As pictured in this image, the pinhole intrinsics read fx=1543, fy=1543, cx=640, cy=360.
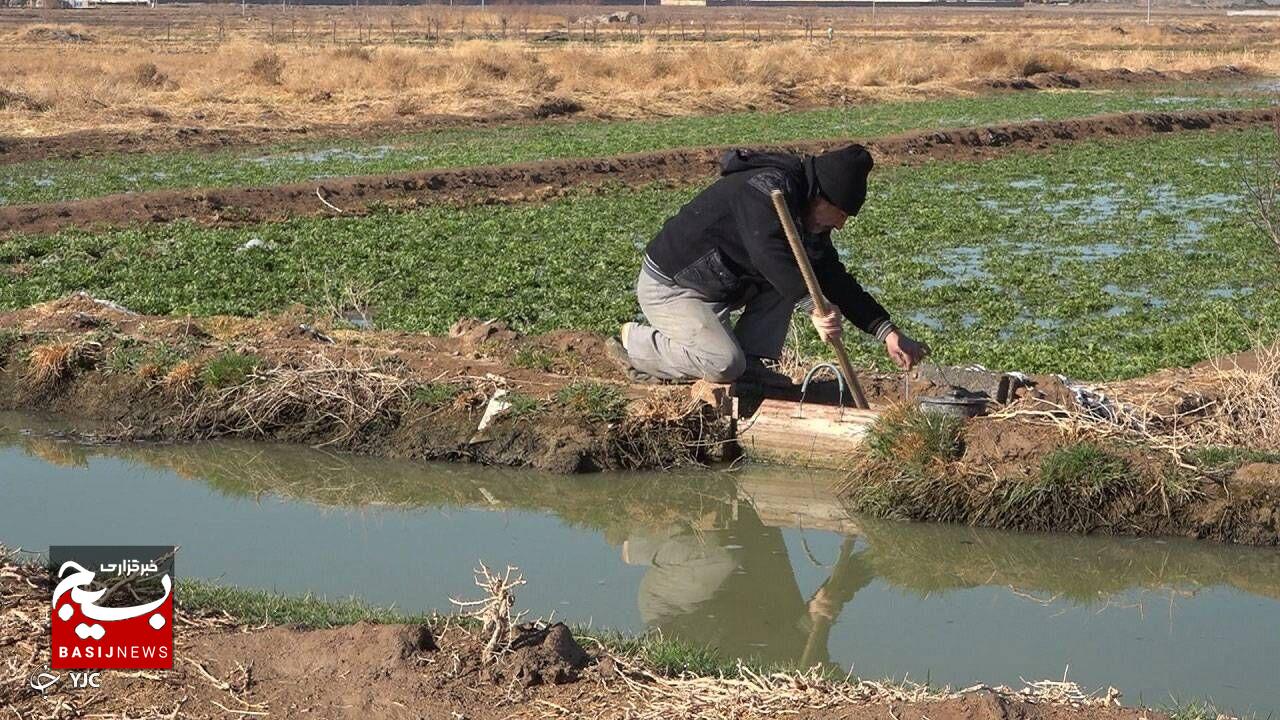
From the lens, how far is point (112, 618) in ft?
18.3

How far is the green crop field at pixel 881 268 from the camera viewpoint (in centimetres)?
1199

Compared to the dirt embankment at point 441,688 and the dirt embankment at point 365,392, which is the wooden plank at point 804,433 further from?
the dirt embankment at point 441,688

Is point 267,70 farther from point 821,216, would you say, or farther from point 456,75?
point 821,216

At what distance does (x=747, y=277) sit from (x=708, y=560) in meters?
1.77

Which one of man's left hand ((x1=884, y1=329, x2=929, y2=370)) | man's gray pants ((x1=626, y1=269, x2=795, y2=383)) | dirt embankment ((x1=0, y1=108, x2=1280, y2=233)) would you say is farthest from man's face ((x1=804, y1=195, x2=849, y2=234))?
dirt embankment ((x1=0, y1=108, x2=1280, y2=233))

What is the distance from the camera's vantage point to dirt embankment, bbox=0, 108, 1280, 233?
1784cm

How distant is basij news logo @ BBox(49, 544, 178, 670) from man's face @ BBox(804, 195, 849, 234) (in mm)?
3787

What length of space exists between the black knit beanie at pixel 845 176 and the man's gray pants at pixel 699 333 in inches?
42.9

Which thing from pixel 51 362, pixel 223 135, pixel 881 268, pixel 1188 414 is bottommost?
pixel 223 135

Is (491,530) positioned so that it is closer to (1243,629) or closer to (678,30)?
(1243,629)

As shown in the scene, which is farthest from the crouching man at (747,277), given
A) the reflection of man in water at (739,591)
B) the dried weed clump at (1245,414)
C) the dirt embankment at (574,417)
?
the dried weed clump at (1245,414)

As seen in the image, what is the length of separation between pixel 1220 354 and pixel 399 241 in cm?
866

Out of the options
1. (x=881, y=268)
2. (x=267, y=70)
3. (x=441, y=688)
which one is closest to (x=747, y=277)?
(x=441, y=688)

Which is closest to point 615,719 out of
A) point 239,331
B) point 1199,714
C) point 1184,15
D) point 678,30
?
point 1199,714
